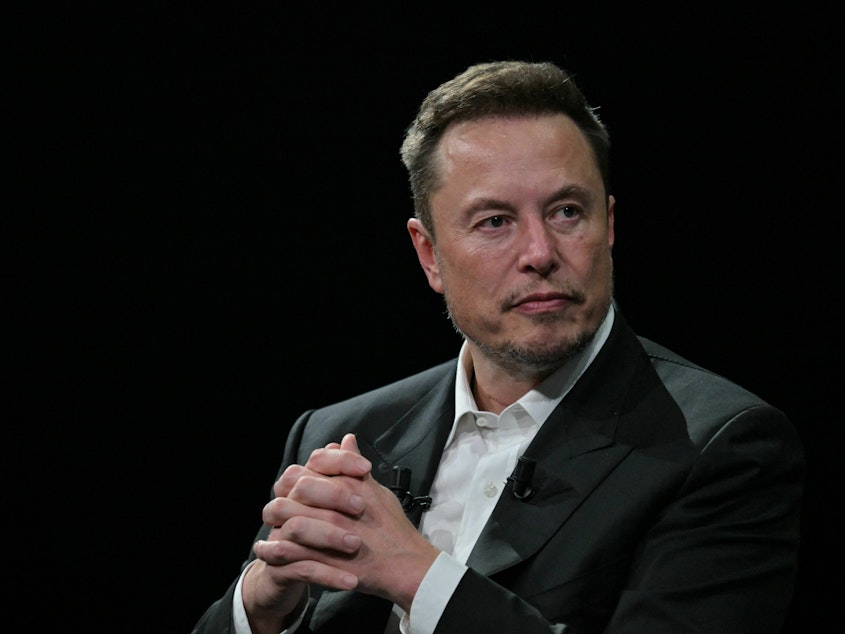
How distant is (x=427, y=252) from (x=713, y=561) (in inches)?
44.1

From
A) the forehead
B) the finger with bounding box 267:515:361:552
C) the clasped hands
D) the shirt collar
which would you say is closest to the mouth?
the shirt collar

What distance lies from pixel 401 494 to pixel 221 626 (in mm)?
497

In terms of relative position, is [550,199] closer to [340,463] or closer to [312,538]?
Answer: [340,463]

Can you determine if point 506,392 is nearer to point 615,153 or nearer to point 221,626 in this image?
point 221,626

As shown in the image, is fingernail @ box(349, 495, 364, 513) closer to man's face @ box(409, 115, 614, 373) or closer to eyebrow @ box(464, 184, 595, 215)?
man's face @ box(409, 115, 614, 373)

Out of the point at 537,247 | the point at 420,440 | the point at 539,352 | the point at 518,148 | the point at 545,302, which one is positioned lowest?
the point at 420,440

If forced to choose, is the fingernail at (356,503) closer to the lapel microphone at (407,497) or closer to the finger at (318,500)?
the finger at (318,500)

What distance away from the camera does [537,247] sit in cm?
255

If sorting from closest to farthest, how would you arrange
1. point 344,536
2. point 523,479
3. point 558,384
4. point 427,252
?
→ 1. point 344,536
2. point 523,479
3. point 558,384
4. point 427,252

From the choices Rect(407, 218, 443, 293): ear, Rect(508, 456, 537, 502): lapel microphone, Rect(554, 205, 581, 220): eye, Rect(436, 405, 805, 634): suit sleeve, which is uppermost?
Rect(554, 205, 581, 220): eye

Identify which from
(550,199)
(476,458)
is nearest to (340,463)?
(476,458)

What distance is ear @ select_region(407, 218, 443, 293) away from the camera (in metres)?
2.94

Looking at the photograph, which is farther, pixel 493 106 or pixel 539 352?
pixel 493 106

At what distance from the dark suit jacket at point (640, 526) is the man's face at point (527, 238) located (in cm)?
17
